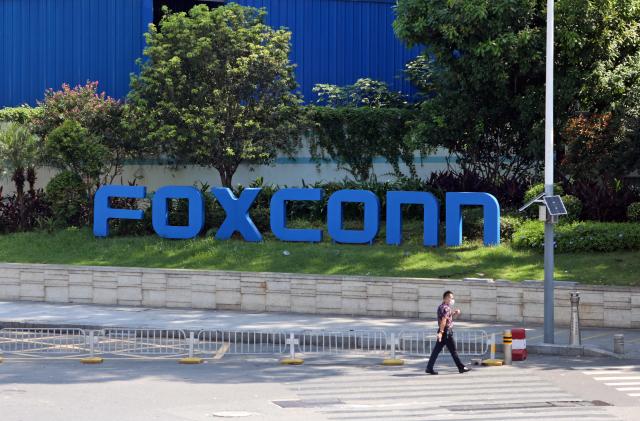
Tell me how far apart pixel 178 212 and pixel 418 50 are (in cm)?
1112

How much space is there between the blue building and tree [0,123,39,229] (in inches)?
200

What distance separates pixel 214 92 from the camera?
31656 millimetres

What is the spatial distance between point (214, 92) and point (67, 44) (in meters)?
9.51

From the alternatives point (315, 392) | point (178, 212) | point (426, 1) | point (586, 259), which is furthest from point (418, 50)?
point (315, 392)

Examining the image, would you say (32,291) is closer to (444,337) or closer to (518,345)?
(444,337)

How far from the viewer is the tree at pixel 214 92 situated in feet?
105

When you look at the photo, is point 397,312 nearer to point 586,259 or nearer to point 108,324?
point 586,259

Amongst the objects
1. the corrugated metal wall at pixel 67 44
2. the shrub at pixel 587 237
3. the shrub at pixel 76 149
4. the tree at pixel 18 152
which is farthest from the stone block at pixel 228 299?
the corrugated metal wall at pixel 67 44

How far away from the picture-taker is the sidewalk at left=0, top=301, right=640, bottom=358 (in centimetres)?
2297

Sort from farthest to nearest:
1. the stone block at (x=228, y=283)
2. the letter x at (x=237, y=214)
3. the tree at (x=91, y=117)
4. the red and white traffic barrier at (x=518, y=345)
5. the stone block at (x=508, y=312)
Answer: the tree at (x=91, y=117) < the letter x at (x=237, y=214) < the stone block at (x=228, y=283) < the stone block at (x=508, y=312) < the red and white traffic barrier at (x=518, y=345)

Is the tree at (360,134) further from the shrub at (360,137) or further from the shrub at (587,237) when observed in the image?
the shrub at (587,237)

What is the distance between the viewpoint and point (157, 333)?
912 inches

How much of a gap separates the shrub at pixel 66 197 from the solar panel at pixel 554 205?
1689cm

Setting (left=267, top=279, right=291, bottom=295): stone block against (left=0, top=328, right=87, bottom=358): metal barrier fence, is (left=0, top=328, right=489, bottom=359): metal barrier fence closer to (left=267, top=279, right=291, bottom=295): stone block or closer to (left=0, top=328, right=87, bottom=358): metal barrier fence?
(left=0, top=328, right=87, bottom=358): metal barrier fence
